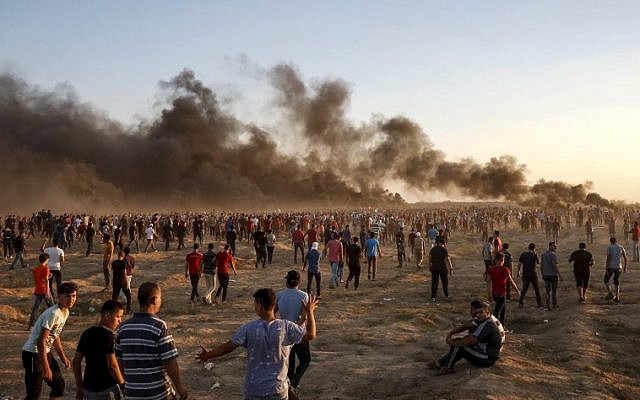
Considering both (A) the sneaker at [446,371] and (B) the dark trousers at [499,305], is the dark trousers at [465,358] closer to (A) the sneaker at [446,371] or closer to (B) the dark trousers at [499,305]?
(A) the sneaker at [446,371]

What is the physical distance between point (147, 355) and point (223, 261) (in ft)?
33.2

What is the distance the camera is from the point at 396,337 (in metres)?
10.9

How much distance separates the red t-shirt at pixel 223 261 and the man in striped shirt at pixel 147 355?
992cm

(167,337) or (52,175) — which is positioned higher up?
(52,175)

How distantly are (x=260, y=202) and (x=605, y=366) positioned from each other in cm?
7122

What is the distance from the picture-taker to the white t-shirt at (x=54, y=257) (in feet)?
45.0

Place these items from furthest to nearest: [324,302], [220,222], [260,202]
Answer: [260,202], [220,222], [324,302]

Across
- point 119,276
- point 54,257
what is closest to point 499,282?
point 119,276

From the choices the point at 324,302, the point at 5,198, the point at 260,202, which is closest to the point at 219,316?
the point at 324,302

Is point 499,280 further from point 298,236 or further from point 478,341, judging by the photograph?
point 298,236

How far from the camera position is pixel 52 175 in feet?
198

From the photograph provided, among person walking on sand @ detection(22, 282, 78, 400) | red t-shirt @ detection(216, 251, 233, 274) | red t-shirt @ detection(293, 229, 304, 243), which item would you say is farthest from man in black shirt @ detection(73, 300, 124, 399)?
red t-shirt @ detection(293, 229, 304, 243)

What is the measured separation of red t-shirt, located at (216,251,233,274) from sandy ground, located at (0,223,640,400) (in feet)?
3.61

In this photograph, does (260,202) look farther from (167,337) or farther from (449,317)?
(167,337)
